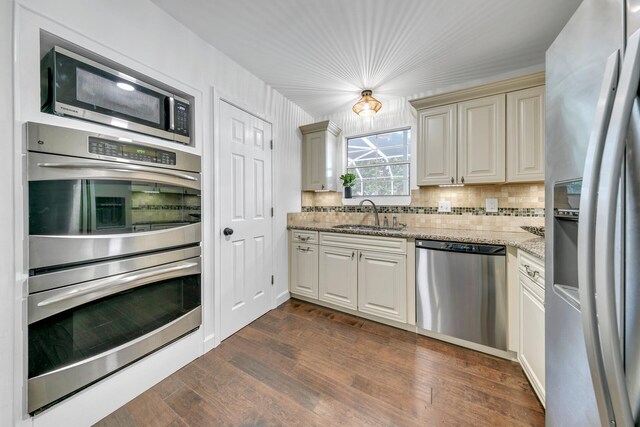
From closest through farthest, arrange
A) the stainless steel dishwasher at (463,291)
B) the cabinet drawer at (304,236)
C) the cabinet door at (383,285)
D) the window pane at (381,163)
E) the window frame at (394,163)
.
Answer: the stainless steel dishwasher at (463,291) < the cabinet door at (383,285) < the cabinet drawer at (304,236) < the window frame at (394,163) < the window pane at (381,163)

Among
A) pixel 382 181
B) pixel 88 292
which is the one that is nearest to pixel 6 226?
pixel 88 292

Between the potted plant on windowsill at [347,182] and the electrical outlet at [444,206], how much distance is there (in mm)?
1034

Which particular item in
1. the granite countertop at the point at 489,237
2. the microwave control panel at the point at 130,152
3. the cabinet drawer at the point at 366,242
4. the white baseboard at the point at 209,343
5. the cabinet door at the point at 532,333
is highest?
the microwave control panel at the point at 130,152

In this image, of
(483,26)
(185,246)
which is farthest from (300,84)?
(185,246)

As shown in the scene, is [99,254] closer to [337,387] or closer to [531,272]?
[337,387]

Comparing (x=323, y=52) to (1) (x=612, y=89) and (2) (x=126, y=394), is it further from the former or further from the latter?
(2) (x=126, y=394)

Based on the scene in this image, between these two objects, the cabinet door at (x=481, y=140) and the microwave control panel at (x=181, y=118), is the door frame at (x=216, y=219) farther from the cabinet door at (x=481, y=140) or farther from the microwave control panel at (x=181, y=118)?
the cabinet door at (x=481, y=140)

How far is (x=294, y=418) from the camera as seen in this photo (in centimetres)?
130

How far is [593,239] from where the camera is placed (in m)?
0.54

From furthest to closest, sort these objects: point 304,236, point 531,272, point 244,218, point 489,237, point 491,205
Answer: point 304,236 < point 491,205 < point 244,218 < point 489,237 < point 531,272

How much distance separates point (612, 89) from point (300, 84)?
2.42 meters

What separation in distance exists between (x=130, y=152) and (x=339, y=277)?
6.60ft

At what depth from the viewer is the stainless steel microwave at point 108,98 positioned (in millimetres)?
1158

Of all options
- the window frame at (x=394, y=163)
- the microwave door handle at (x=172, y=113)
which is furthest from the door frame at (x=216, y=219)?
the window frame at (x=394, y=163)
